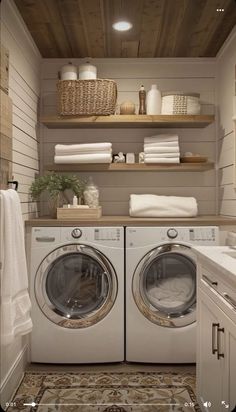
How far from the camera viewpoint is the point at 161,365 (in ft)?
8.69

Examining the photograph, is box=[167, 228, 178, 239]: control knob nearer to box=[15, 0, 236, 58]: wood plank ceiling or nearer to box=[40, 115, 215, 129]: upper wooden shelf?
box=[40, 115, 215, 129]: upper wooden shelf

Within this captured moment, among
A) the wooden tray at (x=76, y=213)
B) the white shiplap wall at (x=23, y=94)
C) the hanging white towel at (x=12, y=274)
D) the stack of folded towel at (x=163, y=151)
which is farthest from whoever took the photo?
the stack of folded towel at (x=163, y=151)

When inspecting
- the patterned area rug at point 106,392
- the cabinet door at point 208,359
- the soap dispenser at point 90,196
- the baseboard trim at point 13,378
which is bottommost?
the patterned area rug at point 106,392

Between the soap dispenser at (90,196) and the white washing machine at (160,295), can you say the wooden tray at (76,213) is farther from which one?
the white washing machine at (160,295)

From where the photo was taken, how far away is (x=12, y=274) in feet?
5.94

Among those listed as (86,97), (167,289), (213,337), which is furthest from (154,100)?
(213,337)

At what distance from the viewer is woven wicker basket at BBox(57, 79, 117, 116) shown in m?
2.88

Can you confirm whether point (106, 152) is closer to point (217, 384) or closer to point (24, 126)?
point (24, 126)

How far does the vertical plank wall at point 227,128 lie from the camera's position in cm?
286

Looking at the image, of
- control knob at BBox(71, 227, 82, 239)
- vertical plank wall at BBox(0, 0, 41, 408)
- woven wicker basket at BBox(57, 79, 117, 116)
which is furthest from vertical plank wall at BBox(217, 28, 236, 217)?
vertical plank wall at BBox(0, 0, 41, 408)

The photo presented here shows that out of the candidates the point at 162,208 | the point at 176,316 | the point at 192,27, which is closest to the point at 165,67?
the point at 192,27

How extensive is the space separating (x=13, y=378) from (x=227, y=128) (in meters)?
2.32

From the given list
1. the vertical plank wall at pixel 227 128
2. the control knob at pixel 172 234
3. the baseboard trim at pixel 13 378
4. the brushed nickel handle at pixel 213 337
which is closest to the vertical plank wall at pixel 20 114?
the baseboard trim at pixel 13 378

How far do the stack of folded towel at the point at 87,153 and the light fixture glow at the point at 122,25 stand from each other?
2.64 feet
